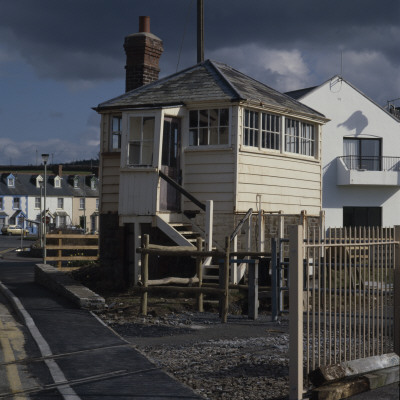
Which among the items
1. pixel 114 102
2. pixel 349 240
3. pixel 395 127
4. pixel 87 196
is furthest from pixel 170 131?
pixel 87 196

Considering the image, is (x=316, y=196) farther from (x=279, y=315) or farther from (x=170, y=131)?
(x=279, y=315)

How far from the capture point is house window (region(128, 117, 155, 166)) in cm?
1808

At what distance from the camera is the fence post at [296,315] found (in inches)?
282

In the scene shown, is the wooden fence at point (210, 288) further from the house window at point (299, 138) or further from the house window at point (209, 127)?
the house window at point (299, 138)

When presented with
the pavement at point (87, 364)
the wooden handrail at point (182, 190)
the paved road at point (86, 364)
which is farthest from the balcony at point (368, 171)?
the paved road at point (86, 364)

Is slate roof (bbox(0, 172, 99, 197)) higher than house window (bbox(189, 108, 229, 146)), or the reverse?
slate roof (bbox(0, 172, 99, 197))

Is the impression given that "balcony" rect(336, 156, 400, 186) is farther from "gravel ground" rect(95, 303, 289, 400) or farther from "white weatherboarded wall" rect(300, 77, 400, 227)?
"gravel ground" rect(95, 303, 289, 400)

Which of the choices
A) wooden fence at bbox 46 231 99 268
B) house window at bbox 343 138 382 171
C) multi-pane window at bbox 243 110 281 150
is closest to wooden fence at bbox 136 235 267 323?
multi-pane window at bbox 243 110 281 150

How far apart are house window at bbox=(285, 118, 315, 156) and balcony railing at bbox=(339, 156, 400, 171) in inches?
551

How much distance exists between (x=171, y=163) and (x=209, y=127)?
57.2 inches

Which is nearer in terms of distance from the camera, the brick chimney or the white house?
the brick chimney

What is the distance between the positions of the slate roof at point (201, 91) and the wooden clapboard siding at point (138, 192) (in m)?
1.94

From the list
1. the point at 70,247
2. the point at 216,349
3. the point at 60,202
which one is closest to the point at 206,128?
the point at 70,247

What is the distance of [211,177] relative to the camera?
1800 centimetres
